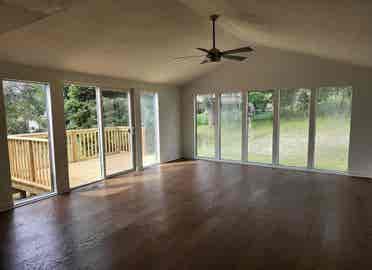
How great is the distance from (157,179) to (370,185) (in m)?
A: 4.03

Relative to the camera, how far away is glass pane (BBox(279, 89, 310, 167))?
5.45m

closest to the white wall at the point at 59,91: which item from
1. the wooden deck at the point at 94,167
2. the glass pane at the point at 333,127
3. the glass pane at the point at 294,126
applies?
the wooden deck at the point at 94,167

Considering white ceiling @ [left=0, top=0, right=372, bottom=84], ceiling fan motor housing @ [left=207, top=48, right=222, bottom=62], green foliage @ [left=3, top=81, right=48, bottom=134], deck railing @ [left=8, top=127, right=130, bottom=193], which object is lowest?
deck railing @ [left=8, top=127, right=130, bottom=193]

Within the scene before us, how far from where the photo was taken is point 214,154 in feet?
22.4

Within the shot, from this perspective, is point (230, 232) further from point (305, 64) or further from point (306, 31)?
point (305, 64)

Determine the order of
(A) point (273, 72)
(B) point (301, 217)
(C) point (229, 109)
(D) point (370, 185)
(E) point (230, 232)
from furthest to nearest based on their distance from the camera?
(C) point (229, 109) < (A) point (273, 72) < (D) point (370, 185) < (B) point (301, 217) < (E) point (230, 232)

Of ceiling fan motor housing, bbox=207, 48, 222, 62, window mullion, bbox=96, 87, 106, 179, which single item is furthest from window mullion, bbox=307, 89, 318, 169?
window mullion, bbox=96, 87, 106, 179

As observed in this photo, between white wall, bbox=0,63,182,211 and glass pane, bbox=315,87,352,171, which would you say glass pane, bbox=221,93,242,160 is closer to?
white wall, bbox=0,63,182,211

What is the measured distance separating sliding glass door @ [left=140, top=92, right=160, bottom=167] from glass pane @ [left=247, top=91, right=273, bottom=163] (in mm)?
2433

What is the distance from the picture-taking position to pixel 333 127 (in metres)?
5.17

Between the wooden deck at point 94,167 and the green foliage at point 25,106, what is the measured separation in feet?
4.41

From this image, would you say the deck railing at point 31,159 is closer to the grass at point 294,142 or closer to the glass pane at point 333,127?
the grass at point 294,142

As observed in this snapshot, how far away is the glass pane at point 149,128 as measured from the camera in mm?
6012

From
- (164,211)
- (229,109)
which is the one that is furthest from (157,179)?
(229,109)
